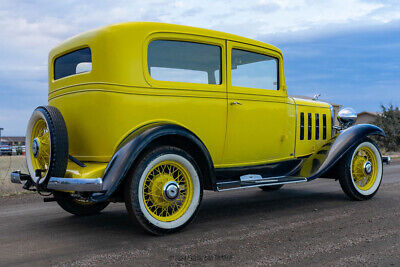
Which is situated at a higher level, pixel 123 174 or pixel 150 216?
pixel 123 174

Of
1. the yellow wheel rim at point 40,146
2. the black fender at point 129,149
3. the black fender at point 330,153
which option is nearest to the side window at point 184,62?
the black fender at point 129,149

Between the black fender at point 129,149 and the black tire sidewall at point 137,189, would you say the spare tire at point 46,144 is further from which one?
the black tire sidewall at point 137,189

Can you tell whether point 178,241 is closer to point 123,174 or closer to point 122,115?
point 123,174

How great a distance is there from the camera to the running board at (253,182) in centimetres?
450

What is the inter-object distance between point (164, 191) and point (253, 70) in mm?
2146

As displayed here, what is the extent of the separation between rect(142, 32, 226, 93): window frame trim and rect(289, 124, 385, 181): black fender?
6.01 feet

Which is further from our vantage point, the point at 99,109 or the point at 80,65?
the point at 80,65

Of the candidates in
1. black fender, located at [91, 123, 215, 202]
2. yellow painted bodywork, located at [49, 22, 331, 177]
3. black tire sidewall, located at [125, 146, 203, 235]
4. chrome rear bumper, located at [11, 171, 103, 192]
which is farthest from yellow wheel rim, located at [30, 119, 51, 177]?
black tire sidewall, located at [125, 146, 203, 235]

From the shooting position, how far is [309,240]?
3.75m

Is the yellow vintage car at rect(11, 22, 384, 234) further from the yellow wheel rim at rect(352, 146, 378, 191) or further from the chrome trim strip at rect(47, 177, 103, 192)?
the yellow wheel rim at rect(352, 146, 378, 191)

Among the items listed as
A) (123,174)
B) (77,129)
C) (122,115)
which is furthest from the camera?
(77,129)

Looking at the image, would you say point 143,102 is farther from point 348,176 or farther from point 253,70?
point 348,176

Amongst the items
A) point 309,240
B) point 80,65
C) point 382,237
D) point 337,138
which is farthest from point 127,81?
point 337,138

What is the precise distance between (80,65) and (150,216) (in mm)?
1858
